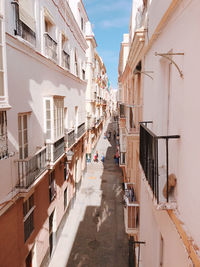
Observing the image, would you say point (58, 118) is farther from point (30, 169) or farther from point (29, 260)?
point (29, 260)

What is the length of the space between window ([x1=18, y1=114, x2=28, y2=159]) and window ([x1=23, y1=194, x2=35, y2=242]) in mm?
1767

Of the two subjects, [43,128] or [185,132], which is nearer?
[185,132]

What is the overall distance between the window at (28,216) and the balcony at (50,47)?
6080 mm

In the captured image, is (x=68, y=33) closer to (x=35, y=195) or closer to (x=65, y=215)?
(x=35, y=195)

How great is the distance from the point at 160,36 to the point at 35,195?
23.5 ft

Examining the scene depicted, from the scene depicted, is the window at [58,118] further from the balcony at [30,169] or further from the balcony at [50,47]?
the balcony at [50,47]

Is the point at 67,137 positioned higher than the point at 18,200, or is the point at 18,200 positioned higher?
the point at 67,137

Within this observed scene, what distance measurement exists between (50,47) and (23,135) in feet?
14.7

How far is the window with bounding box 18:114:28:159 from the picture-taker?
295 inches

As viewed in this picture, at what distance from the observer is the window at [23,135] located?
7.48 m

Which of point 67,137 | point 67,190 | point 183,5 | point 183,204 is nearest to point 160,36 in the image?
point 183,5

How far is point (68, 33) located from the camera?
12859 mm

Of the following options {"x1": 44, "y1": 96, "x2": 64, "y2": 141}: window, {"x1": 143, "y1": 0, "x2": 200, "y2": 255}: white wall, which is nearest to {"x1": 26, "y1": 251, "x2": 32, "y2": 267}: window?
{"x1": 44, "y1": 96, "x2": 64, "y2": 141}: window


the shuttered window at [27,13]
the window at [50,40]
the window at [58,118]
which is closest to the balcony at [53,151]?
the window at [58,118]
